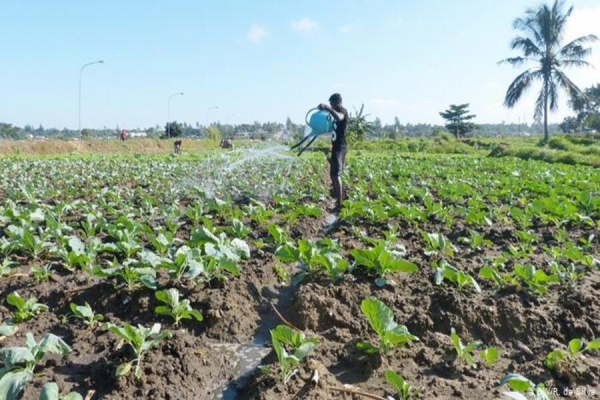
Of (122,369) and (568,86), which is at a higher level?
(568,86)

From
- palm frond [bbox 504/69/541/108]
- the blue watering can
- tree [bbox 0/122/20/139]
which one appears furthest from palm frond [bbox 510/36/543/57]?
tree [bbox 0/122/20/139]

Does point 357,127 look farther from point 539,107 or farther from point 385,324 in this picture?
point 385,324

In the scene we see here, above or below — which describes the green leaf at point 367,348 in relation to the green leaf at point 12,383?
below

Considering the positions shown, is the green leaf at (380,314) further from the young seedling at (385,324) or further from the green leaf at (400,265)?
the green leaf at (400,265)

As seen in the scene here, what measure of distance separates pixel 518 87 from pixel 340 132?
115ft

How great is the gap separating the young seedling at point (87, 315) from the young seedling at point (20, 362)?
1.26ft

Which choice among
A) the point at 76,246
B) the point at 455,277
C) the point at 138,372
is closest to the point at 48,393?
the point at 138,372

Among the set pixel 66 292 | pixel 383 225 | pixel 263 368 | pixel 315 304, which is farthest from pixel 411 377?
pixel 383 225

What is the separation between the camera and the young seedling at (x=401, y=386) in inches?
92.3

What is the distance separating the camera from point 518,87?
3862cm

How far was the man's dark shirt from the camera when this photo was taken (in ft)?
27.9

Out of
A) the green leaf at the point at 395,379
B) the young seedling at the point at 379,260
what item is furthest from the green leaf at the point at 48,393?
the young seedling at the point at 379,260

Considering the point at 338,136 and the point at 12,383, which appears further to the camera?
the point at 338,136

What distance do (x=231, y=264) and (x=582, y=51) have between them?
135ft
